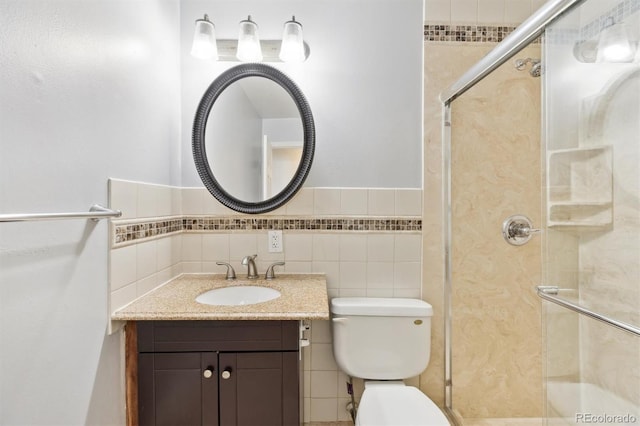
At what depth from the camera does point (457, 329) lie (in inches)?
68.0

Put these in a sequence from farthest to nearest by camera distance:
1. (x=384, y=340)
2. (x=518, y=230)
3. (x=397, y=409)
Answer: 1. (x=518, y=230)
2. (x=384, y=340)
3. (x=397, y=409)

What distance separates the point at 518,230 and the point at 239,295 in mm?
1402

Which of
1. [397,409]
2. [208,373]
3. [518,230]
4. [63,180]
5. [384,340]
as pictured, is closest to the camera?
[63,180]

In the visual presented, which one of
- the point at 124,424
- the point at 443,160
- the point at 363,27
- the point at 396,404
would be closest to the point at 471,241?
the point at 443,160

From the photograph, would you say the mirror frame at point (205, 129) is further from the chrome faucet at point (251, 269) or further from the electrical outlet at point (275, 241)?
the chrome faucet at point (251, 269)

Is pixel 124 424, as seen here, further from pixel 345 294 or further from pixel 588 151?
pixel 588 151

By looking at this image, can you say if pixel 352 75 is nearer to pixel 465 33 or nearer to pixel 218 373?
pixel 465 33

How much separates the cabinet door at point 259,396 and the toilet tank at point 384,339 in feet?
1.35

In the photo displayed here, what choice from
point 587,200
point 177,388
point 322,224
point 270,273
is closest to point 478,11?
point 587,200

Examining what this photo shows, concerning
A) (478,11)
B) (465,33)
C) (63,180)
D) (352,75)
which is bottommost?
(63,180)

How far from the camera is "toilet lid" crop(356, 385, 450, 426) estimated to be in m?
1.28

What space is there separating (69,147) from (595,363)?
1736mm

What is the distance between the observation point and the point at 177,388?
1.22 m

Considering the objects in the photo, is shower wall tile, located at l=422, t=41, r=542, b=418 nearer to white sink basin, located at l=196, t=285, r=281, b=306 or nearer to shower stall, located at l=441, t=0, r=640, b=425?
shower stall, located at l=441, t=0, r=640, b=425
